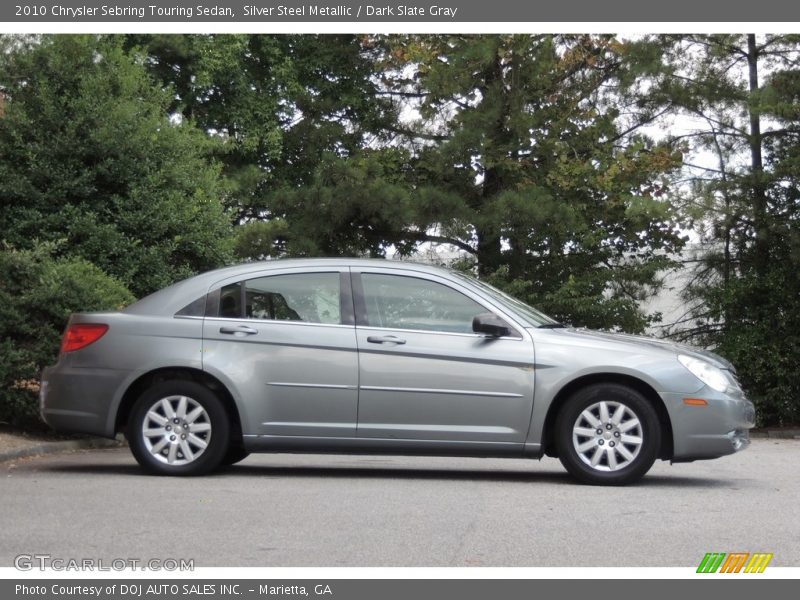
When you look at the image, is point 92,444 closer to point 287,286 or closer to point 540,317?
point 287,286

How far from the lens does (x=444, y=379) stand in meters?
9.70

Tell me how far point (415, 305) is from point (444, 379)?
25.9 inches

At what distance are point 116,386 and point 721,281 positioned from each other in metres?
16.8

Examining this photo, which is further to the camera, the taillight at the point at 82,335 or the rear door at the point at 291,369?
the taillight at the point at 82,335

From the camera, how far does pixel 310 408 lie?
9.82 metres

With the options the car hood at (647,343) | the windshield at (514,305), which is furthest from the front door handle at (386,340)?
the car hood at (647,343)

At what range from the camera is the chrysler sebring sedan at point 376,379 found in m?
9.58

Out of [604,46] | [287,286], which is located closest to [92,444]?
[287,286]

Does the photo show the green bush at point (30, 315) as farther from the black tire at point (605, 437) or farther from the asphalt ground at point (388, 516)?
the black tire at point (605, 437)

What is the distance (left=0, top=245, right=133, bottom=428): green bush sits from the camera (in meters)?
12.9

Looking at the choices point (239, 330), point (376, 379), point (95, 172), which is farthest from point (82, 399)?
point (95, 172)

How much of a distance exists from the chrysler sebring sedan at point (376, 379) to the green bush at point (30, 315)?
2821 mm

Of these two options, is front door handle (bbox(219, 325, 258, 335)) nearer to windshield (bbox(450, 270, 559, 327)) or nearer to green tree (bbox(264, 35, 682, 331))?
windshield (bbox(450, 270, 559, 327))

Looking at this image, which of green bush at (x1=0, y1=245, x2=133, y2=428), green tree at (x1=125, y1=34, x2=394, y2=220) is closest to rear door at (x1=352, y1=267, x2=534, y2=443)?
green bush at (x1=0, y1=245, x2=133, y2=428)
